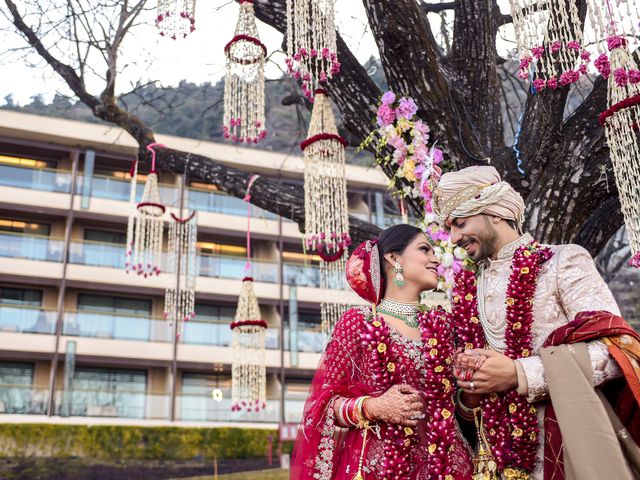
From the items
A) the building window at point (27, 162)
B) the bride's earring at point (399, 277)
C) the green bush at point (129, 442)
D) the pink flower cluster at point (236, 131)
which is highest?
the building window at point (27, 162)

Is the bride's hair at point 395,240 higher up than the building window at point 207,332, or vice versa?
the building window at point 207,332

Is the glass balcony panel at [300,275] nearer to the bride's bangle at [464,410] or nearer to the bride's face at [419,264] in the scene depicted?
the bride's face at [419,264]

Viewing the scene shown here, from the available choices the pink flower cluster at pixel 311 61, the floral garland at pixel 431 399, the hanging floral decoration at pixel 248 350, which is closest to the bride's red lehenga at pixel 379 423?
the floral garland at pixel 431 399

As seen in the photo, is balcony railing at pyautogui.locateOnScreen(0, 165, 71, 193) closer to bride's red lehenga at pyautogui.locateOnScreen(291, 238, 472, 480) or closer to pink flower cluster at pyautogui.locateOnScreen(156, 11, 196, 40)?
Result: pink flower cluster at pyautogui.locateOnScreen(156, 11, 196, 40)

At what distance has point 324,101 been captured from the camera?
5.61 metres

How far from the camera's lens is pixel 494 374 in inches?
80.8

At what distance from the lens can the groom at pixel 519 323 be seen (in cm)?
199

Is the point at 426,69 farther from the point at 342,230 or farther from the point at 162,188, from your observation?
the point at 162,188

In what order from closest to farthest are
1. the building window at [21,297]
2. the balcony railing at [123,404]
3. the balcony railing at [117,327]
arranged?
the balcony railing at [123,404], the balcony railing at [117,327], the building window at [21,297]

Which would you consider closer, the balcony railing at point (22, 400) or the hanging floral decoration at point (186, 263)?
the hanging floral decoration at point (186, 263)

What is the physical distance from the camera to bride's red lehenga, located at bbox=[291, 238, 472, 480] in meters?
2.38

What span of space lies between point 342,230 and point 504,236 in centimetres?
308

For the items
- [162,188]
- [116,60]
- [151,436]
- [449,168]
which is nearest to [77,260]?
[162,188]

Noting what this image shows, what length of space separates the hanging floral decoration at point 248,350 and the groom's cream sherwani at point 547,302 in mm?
7325
